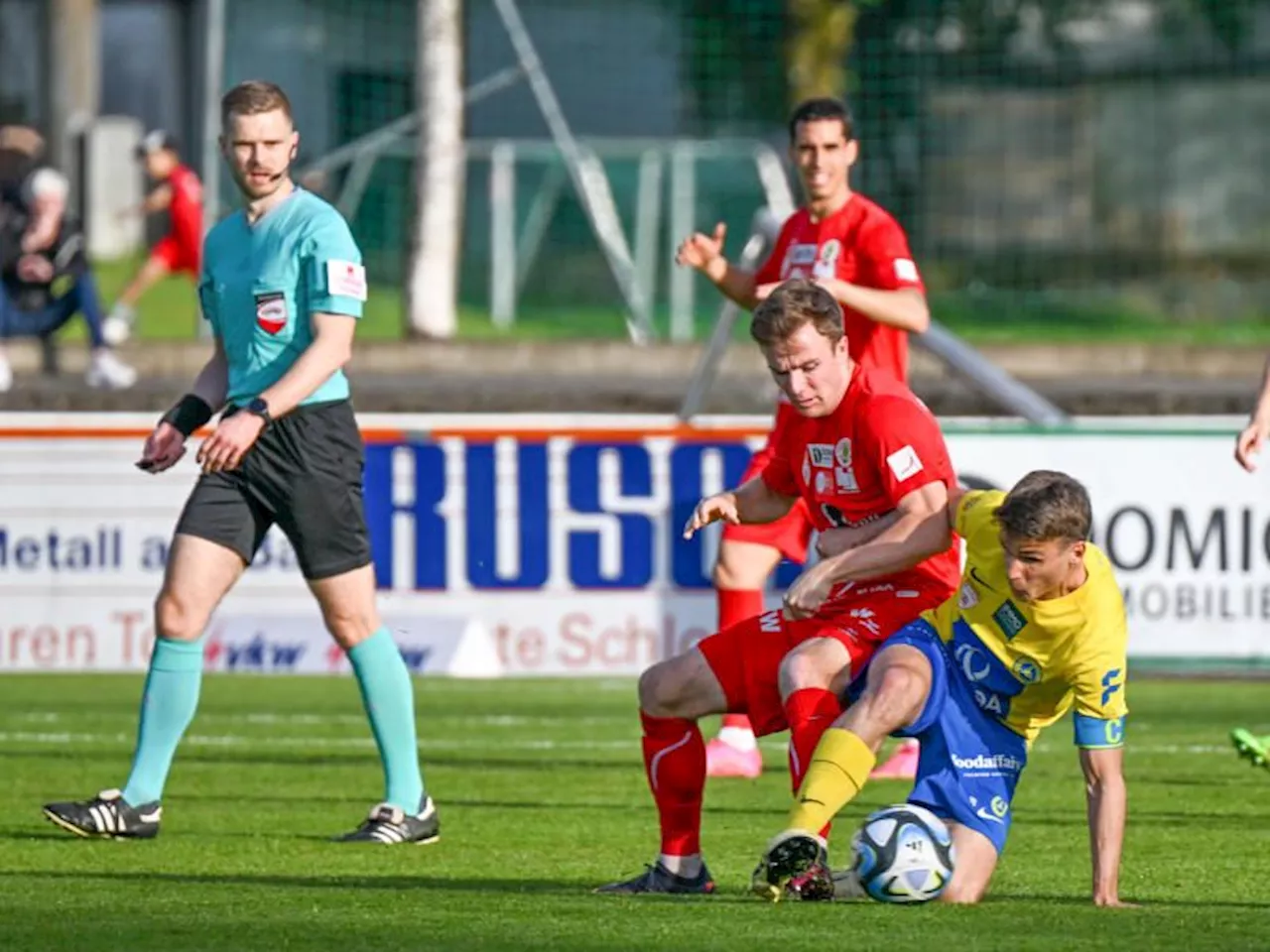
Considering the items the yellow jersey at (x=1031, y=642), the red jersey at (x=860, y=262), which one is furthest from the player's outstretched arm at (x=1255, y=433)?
the red jersey at (x=860, y=262)

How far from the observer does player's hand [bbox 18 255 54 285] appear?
20.2 metres

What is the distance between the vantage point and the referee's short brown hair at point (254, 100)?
8477 mm

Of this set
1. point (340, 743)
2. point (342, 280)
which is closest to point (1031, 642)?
point (342, 280)

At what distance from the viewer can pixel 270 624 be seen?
47.2 feet

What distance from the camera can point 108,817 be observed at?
8.62 m

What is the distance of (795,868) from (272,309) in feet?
8.54

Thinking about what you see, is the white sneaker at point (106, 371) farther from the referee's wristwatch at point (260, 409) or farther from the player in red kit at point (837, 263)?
the referee's wristwatch at point (260, 409)

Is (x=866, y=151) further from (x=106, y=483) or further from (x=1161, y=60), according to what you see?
(x=106, y=483)

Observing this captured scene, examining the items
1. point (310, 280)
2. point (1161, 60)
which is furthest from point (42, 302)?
point (1161, 60)

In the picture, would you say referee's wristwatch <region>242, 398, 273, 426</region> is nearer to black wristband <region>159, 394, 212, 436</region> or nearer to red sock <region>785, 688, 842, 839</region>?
black wristband <region>159, 394, 212, 436</region>

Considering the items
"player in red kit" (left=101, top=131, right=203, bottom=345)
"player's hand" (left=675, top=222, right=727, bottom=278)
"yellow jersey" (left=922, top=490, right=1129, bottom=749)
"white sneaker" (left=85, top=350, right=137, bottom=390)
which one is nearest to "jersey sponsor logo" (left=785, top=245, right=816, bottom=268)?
"player's hand" (left=675, top=222, right=727, bottom=278)

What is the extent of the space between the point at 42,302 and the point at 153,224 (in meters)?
14.6

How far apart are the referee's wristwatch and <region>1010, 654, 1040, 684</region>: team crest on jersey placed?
2233 mm

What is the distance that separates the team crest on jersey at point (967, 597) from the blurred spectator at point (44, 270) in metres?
12.9
